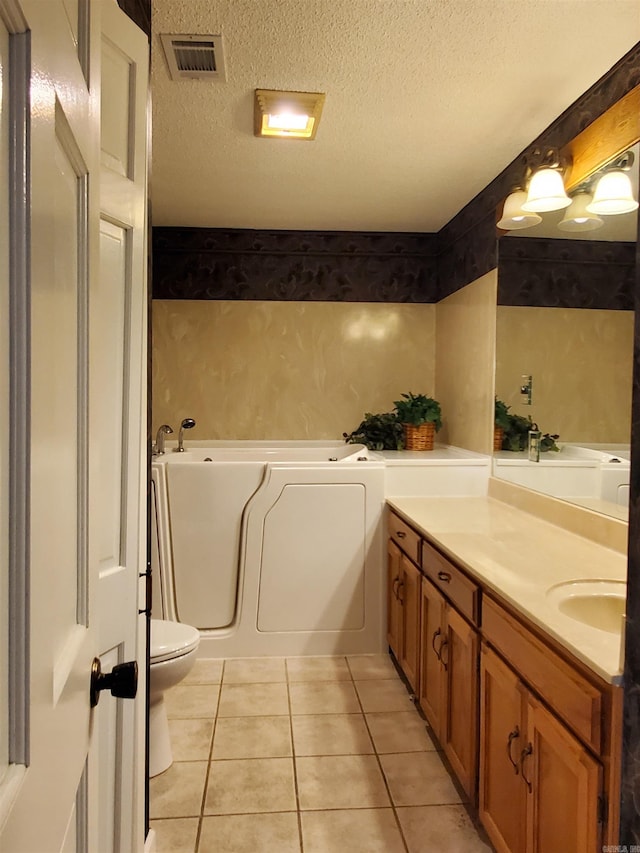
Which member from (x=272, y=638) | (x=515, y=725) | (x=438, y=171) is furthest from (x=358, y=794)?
(x=438, y=171)

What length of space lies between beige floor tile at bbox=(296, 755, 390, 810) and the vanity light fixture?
2.07m

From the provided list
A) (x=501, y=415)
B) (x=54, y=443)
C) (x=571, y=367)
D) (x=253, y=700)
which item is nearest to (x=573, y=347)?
(x=571, y=367)

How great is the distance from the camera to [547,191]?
217 cm

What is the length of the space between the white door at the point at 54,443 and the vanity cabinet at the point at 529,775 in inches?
33.8

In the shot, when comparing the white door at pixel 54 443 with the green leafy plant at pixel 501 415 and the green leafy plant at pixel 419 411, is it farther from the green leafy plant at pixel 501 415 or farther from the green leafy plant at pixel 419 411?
the green leafy plant at pixel 419 411

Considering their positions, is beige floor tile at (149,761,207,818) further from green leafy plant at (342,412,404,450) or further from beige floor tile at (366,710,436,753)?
green leafy plant at (342,412,404,450)

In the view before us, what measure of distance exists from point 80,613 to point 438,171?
274 centimetres

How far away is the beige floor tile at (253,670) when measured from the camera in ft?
8.89

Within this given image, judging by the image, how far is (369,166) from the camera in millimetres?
2795

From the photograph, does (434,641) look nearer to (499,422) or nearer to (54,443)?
(499,422)

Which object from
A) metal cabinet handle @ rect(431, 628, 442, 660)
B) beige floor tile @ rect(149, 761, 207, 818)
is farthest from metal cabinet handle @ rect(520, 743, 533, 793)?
beige floor tile @ rect(149, 761, 207, 818)

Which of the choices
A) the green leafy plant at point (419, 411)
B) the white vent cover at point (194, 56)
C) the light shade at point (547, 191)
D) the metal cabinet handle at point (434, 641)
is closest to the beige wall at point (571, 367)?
the light shade at point (547, 191)

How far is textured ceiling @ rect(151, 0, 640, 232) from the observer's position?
172cm

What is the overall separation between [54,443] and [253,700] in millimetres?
2283
